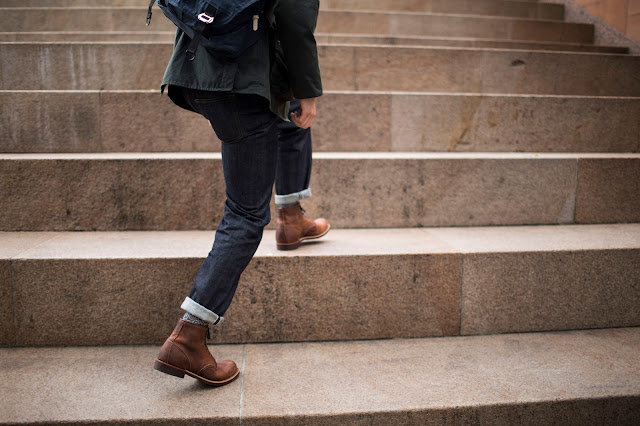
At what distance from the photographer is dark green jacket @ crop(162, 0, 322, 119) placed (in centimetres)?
176

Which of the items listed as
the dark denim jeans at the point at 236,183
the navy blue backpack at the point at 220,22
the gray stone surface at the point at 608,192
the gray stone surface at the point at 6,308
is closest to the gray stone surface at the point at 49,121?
the gray stone surface at the point at 6,308

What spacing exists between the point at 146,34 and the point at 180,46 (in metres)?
3.45

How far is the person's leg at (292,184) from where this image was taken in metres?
2.61

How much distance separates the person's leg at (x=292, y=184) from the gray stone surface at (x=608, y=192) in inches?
76.9

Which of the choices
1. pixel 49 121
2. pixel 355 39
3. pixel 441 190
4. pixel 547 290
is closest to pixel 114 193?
pixel 49 121

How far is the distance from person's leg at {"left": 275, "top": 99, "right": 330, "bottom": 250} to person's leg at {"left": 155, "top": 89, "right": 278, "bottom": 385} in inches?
22.8

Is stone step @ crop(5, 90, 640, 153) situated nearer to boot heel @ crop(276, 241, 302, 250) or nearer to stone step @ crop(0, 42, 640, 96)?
stone step @ crop(0, 42, 640, 96)

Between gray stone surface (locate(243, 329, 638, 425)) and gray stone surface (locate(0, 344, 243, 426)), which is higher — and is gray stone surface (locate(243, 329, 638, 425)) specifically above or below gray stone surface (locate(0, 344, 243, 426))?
below

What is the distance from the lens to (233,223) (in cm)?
204

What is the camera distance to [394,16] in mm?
5668

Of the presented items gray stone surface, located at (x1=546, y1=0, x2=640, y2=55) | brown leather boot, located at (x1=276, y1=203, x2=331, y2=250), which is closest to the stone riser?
gray stone surface, located at (x1=546, y1=0, x2=640, y2=55)

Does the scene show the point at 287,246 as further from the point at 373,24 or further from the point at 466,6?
the point at 466,6

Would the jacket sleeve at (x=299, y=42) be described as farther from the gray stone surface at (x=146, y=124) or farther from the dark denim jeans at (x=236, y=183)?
the gray stone surface at (x=146, y=124)

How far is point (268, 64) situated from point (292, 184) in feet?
3.08
